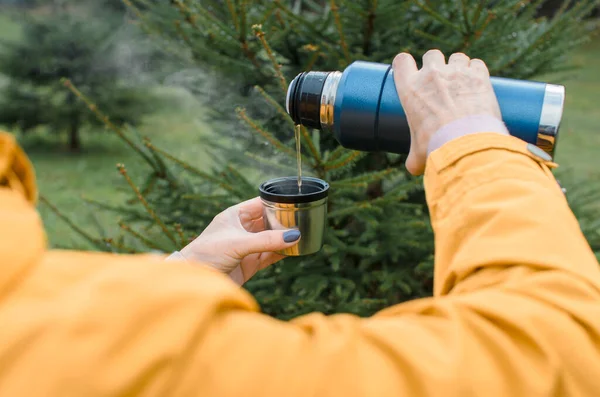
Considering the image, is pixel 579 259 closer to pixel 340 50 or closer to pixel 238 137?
pixel 340 50

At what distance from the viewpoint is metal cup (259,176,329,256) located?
123cm

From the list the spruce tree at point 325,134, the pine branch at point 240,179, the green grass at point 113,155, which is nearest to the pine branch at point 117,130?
the spruce tree at point 325,134

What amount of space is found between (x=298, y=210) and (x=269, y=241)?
0.30ft

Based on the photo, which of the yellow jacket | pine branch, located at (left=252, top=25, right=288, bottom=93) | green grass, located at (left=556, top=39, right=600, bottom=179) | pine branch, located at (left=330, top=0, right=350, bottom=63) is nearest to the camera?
the yellow jacket

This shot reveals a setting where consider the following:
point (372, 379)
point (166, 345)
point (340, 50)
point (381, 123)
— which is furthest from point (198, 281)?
point (340, 50)

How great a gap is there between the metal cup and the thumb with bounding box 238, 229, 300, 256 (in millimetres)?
15

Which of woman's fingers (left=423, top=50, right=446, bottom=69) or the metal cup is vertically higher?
woman's fingers (left=423, top=50, right=446, bottom=69)

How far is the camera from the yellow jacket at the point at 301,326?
1.61 ft

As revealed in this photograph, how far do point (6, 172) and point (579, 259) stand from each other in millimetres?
598

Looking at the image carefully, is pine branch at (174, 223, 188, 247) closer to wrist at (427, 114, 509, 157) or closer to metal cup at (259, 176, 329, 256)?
metal cup at (259, 176, 329, 256)

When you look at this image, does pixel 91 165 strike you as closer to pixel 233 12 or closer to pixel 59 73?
pixel 59 73

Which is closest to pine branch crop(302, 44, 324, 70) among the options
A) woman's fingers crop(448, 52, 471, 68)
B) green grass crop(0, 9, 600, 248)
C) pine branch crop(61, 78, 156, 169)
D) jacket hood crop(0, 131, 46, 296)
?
pine branch crop(61, 78, 156, 169)

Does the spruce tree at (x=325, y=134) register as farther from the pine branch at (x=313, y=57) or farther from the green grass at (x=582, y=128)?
the green grass at (x=582, y=128)

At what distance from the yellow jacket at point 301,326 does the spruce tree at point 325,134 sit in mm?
1167
